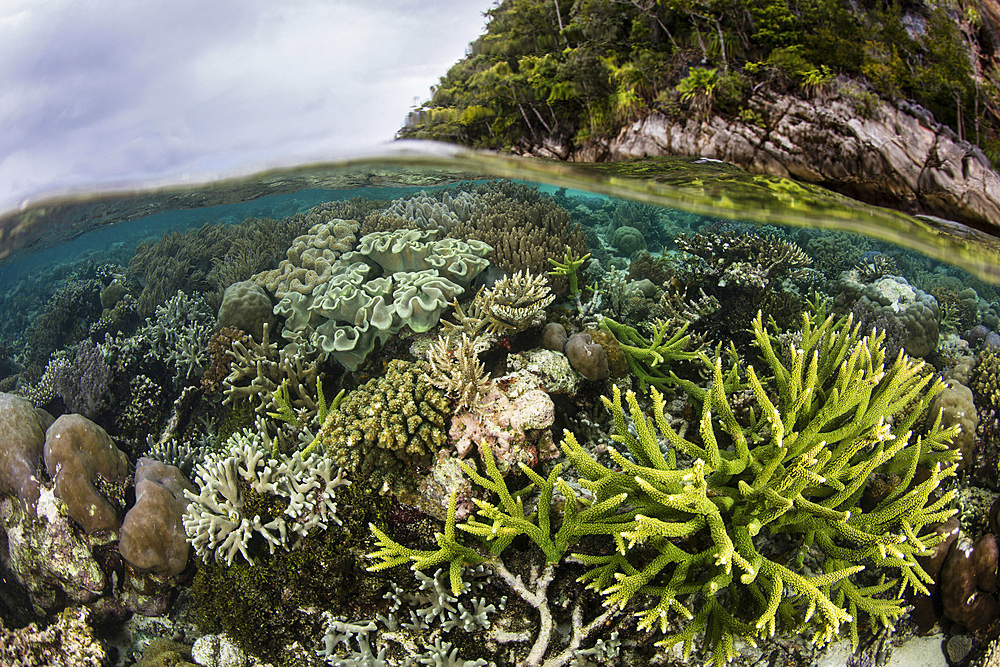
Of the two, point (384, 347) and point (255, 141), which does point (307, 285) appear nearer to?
point (384, 347)

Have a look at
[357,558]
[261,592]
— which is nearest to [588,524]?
[357,558]

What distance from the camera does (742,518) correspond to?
2621mm

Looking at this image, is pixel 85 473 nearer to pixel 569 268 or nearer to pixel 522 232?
pixel 522 232

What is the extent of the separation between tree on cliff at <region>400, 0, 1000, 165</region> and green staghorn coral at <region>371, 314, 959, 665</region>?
3.51m

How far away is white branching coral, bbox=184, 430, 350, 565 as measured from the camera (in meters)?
3.54

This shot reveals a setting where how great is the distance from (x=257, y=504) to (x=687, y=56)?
6.56 metres

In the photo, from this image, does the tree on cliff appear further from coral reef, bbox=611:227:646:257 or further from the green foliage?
coral reef, bbox=611:227:646:257

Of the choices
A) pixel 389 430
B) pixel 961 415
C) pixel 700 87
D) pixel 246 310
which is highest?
Result: pixel 700 87

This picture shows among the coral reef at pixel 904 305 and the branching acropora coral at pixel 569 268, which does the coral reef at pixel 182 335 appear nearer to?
the branching acropora coral at pixel 569 268

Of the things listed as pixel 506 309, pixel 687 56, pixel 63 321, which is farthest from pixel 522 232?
pixel 63 321

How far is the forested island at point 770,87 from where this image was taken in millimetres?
4652

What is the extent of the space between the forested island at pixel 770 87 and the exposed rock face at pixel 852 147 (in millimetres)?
14

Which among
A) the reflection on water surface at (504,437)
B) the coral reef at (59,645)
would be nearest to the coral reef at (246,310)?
the reflection on water surface at (504,437)

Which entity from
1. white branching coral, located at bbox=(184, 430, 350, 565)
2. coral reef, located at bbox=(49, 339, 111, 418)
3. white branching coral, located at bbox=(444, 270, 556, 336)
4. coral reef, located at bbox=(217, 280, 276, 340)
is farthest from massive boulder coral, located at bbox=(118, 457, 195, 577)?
white branching coral, located at bbox=(444, 270, 556, 336)
